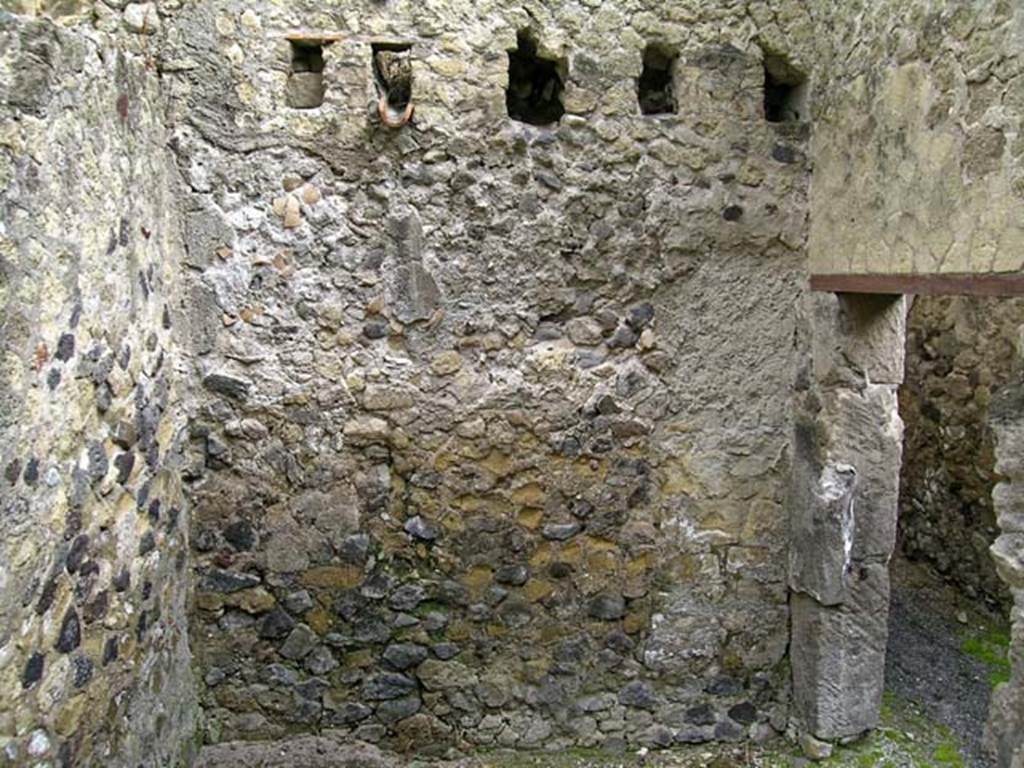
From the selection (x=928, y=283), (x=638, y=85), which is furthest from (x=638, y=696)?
(x=638, y=85)

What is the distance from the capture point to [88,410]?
2543mm

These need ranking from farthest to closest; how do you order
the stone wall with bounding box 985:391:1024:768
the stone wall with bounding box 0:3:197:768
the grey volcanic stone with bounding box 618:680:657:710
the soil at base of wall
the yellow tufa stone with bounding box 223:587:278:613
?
the soil at base of wall, the grey volcanic stone with bounding box 618:680:657:710, the yellow tufa stone with bounding box 223:587:278:613, the stone wall with bounding box 985:391:1024:768, the stone wall with bounding box 0:3:197:768

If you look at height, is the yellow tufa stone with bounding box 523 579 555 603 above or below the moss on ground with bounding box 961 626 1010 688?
above

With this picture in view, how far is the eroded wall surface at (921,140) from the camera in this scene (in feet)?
7.64

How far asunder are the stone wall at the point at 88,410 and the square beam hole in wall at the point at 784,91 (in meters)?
2.36

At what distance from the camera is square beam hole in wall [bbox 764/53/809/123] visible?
3.52m

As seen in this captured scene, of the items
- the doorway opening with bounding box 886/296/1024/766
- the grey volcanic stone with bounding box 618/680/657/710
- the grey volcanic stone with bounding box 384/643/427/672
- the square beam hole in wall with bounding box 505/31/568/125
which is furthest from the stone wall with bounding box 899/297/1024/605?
the grey volcanic stone with bounding box 384/643/427/672

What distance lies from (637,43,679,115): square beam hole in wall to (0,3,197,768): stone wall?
73.2 inches

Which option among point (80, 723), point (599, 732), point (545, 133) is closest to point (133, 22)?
point (545, 133)

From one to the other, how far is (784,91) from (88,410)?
2894 millimetres

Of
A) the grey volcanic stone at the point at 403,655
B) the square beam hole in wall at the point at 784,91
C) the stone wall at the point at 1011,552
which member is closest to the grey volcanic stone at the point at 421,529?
the grey volcanic stone at the point at 403,655

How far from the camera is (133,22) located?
3.09 meters

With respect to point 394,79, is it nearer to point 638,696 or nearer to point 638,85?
point 638,85

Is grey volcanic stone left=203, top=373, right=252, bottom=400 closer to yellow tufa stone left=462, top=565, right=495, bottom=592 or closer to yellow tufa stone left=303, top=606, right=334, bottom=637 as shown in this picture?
yellow tufa stone left=303, top=606, right=334, bottom=637
